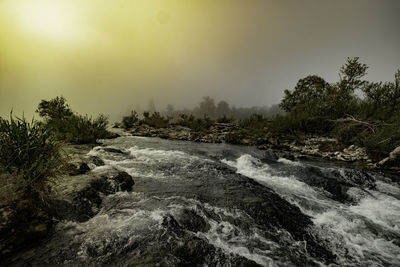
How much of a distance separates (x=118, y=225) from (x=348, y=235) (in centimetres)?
471

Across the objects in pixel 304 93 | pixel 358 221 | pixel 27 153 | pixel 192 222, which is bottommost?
pixel 358 221

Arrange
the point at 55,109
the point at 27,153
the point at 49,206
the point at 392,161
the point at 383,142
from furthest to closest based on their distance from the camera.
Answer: the point at 55,109, the point at 383,142, the point at 392,161, the point at 49,206, the point at 27,153

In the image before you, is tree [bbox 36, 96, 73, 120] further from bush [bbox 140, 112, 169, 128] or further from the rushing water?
the rushing water

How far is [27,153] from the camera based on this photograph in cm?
342

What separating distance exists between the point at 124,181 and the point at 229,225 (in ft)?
11.0

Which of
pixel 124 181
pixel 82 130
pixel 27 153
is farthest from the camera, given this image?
pixel 82 130

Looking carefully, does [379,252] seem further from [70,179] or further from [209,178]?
[70,179]

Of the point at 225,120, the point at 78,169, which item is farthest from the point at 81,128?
the point at 225,120

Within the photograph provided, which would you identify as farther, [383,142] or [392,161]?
[383,142]

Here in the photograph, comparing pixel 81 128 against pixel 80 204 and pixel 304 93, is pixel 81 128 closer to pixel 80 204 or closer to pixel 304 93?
pixel 80 204

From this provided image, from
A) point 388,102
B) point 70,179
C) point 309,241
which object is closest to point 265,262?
point 309,241

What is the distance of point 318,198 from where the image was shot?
5250 millimetres

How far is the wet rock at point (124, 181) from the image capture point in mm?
5009

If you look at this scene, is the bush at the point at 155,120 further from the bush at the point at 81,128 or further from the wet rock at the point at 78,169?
the wet rock at the point at 78,169
